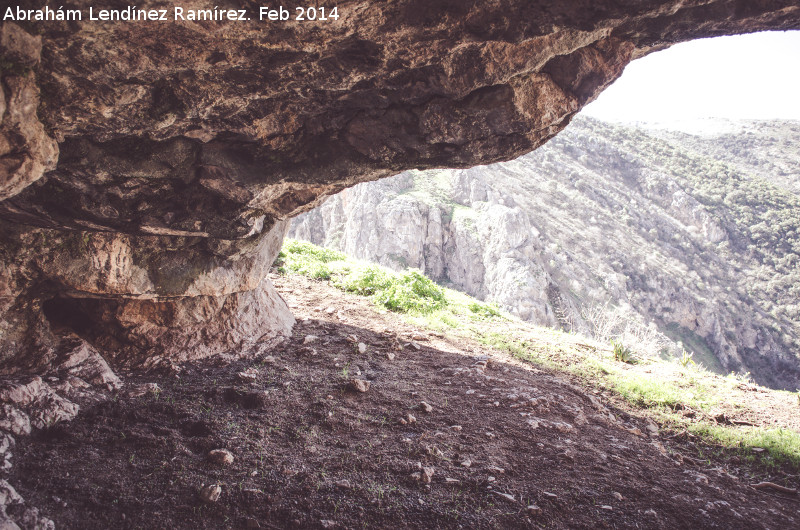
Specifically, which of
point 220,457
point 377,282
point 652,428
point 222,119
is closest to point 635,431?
point 652,428

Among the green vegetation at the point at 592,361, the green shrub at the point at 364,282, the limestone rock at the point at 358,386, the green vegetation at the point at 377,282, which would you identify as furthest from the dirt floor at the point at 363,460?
the green shrub at the point at 364,282

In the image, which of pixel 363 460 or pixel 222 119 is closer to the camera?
pixel 222 119

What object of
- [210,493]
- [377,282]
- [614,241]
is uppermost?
[377,282]

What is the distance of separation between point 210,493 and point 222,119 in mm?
2700

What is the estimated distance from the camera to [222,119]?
10.5ft

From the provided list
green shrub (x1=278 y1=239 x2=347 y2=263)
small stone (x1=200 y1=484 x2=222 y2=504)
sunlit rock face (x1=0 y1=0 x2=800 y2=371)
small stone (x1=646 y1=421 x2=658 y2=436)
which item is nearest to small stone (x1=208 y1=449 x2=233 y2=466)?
small stone (x1=200 y1=484 x2=222 y2=504)

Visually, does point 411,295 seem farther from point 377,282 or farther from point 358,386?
point 358,386

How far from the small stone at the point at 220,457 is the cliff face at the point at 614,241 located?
40503mm

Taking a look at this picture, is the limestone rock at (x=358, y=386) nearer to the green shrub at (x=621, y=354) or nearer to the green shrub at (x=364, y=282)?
the green shrub at (x=364, y=282)

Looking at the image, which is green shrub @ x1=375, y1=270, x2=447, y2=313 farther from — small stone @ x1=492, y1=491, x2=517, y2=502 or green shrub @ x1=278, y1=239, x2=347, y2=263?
small stone @ x1=492, y1=491, x2=517, y2=502

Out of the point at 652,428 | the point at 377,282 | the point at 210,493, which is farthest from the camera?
the point at 377,282

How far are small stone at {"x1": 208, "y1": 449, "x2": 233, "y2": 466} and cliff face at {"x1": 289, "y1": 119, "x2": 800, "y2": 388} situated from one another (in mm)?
40503

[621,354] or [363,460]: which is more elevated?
[363,460]

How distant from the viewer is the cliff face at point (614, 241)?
157 ft
